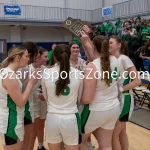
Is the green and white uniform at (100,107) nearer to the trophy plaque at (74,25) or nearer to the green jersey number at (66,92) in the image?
the green jersey number at (66,92)

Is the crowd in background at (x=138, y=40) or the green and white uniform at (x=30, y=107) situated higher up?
the crowd in background at (x=138, y=40)

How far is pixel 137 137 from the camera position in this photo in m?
3.60

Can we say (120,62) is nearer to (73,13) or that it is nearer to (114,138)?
(114,138)

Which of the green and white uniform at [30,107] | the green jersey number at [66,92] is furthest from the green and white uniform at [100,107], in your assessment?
the green and white uniform at [30,107]

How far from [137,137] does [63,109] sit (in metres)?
2.25

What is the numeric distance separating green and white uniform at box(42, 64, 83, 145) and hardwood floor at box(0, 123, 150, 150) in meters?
1.56

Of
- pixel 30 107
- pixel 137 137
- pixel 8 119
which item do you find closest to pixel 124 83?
pixel 30 107

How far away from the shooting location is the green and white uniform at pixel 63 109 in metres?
1.77

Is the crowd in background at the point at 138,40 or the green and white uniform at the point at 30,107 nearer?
the green and white uniform at the point at 30,107

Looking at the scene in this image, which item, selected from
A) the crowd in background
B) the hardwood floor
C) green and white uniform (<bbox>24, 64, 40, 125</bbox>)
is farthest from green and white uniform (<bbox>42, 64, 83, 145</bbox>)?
the crowd in background

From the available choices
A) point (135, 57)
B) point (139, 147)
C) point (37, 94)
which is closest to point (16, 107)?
point (37, 94)

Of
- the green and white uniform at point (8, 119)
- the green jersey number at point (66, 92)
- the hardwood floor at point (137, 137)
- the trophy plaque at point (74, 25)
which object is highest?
the trophy plaque at point (74, 25)

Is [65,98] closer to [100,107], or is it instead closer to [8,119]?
[100,107]

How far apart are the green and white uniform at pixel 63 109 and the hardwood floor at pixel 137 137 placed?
1560 millimetres
